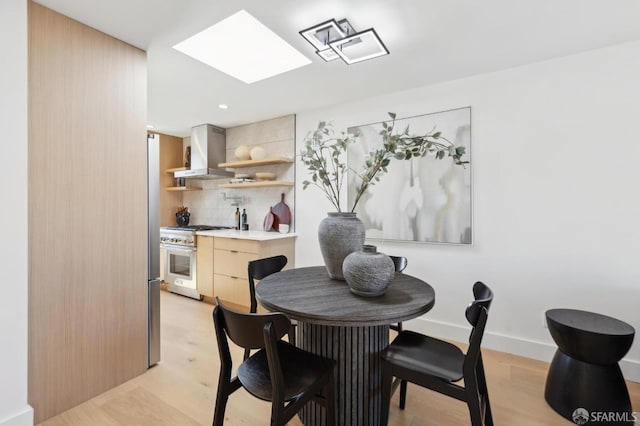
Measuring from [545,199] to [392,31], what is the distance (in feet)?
5.67

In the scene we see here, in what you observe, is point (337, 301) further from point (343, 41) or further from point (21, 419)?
point (21, 419)

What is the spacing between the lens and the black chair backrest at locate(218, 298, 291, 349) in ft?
3.56

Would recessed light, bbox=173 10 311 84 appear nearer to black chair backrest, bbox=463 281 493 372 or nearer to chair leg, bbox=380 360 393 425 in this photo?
black chair backrest, bbox=463 281 493 372

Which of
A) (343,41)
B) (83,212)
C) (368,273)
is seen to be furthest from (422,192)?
(83,212)

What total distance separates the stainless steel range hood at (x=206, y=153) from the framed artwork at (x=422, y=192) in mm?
2090

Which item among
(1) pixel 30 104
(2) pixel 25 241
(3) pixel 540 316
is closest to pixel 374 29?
(1) pixel 30 104

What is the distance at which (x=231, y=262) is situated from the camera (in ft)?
11.3

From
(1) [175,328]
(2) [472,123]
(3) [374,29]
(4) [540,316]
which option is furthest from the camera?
(1) [175,328]

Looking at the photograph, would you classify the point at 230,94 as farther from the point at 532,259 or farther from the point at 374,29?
the point at 532,259

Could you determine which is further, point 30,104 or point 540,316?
point 540,316

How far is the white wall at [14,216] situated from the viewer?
147cm

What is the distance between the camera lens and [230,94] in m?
3.01

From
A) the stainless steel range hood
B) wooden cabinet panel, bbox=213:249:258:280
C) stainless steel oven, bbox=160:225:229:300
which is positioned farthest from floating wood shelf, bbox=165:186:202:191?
wooden cabinet panel, bbox=213:249:258:280

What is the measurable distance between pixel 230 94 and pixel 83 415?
274 cm
